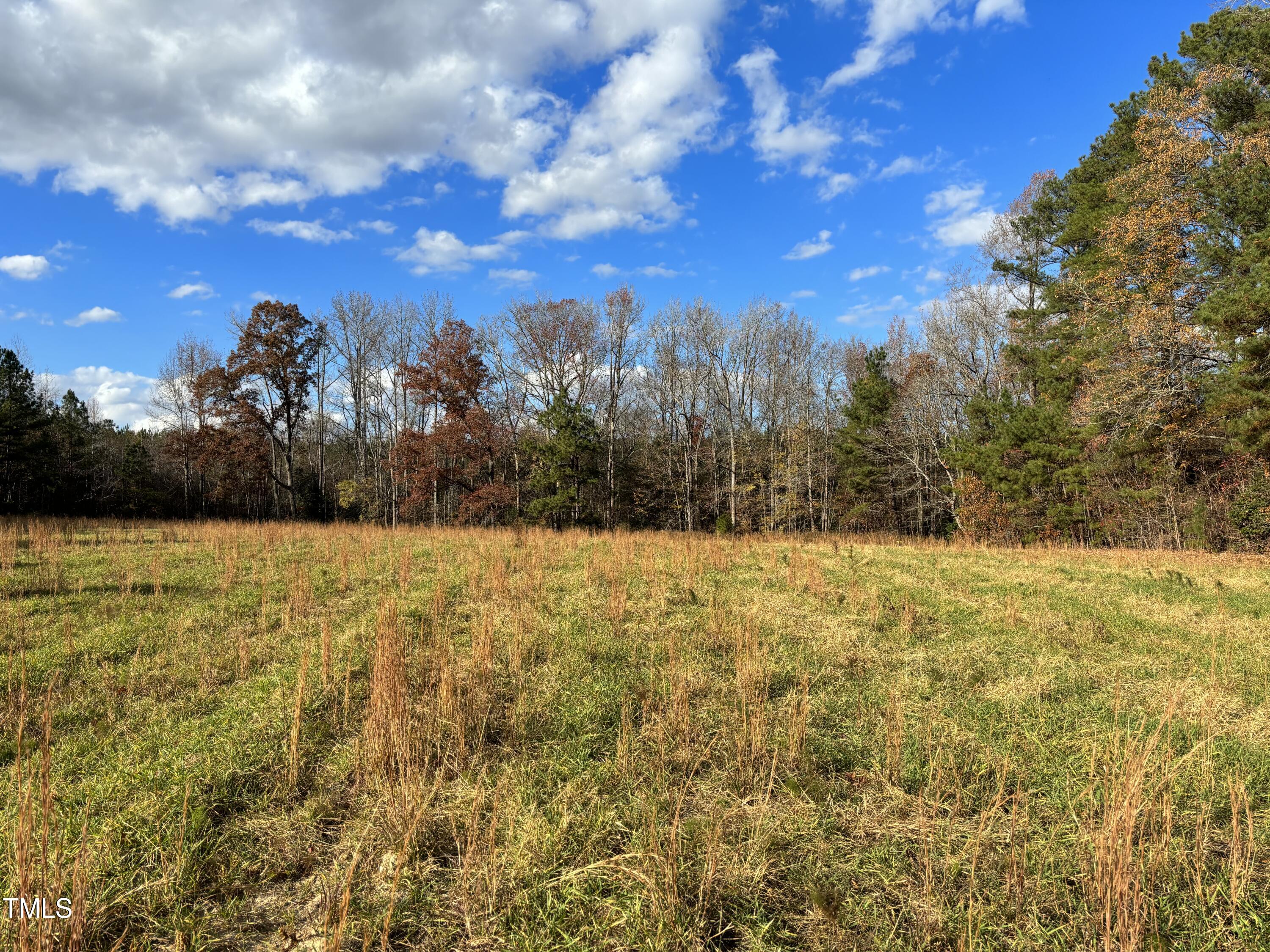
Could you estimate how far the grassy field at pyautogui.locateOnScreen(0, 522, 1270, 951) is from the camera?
2.22 metres

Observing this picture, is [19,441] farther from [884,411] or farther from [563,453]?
[884,411]

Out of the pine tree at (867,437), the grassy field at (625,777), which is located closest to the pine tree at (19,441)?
the grassy field at (625,777)

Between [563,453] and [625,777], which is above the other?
[563,453]

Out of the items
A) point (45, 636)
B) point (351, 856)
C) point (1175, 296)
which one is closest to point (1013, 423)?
point (1175, 296)

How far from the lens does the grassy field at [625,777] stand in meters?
2.22

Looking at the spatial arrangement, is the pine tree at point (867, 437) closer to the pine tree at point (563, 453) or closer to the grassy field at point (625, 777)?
the pine tree at point (563, 453)

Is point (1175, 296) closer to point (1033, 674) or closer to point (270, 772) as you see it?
point (1033, 674)

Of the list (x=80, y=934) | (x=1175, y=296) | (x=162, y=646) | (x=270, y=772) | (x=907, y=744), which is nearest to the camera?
(x=80, y=934)

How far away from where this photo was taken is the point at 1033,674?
4957 mm

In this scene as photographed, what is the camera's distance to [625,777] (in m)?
3.21

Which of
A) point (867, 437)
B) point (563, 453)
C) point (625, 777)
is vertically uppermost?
point (867, 437)

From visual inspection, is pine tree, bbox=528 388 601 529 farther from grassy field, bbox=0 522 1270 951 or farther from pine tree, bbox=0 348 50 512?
pine tree, bbox=0 348 50 512

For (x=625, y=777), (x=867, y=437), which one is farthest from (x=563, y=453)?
(x=625, y=777)

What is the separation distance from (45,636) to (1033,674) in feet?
31.4
